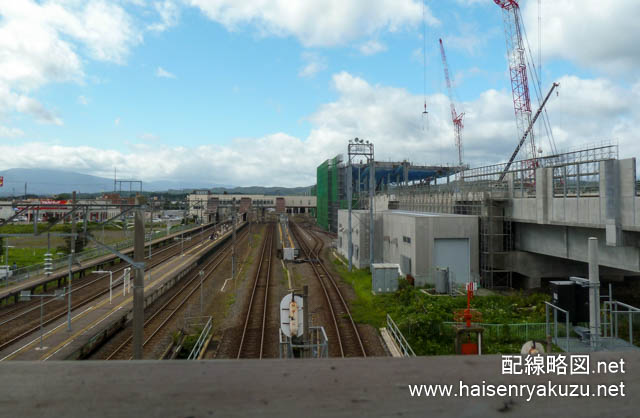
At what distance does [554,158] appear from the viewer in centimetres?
1599

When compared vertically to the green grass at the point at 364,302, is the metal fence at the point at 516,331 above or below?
above

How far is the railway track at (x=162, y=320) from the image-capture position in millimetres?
11547

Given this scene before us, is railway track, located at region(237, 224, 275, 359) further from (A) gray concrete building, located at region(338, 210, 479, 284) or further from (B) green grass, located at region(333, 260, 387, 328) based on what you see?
(A) gray concrete building, located at region(338, 210, 479, 284)

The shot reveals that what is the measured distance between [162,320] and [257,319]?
3.75 meters

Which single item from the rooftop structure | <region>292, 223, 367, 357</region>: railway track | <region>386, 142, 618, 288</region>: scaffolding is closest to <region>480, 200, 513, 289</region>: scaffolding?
<region>386, 142, 618, 288</region>: scaffolding

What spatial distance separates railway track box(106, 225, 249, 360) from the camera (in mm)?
11547

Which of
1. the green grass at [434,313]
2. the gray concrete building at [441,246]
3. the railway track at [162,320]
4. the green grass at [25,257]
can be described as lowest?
the railway track at [162,320]

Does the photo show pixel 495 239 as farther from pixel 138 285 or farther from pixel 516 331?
pixel 138 285

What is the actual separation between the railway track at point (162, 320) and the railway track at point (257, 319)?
2.66m

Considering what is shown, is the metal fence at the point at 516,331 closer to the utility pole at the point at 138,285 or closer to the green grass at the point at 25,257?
the utility pole at the point at 138,285

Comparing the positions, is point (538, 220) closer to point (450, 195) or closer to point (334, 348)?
point (450, 195)

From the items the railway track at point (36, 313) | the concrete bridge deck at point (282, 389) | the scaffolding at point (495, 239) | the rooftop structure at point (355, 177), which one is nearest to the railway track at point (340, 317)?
the scaffolding at point (495, 239)

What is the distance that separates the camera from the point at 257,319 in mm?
14500

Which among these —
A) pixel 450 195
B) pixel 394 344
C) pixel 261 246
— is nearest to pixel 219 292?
pixel 394 344
